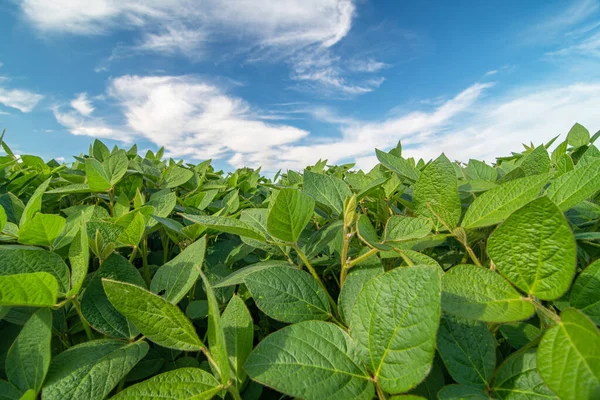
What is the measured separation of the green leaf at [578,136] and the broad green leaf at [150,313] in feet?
6.18

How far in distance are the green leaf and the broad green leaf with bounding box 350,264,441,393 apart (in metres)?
1.68

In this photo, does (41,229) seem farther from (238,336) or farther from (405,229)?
(405,229)

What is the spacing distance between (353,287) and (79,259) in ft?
1.80

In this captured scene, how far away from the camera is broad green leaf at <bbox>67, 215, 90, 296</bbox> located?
669mm

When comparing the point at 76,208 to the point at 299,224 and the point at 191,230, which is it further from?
the point at 299,224

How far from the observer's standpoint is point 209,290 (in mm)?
502

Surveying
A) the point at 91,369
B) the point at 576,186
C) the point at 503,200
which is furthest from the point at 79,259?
the point at 576,186

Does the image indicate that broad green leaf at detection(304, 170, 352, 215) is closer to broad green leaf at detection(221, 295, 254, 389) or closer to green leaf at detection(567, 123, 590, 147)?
broad green leaf at detection(221, 295, 254, 389)

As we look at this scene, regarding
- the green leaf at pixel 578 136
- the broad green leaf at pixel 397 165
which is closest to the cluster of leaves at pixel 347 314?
the broad green leaf at pixel 397 165

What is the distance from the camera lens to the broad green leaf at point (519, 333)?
0.65 m

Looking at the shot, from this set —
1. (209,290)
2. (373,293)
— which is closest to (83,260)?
(209,290)

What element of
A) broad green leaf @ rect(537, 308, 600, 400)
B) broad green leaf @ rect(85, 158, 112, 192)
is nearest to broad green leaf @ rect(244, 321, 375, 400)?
broad green leaf @ rect(537, 308, 600, 400)

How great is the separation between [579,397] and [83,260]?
2.58 feet

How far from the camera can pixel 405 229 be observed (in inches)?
29.3
